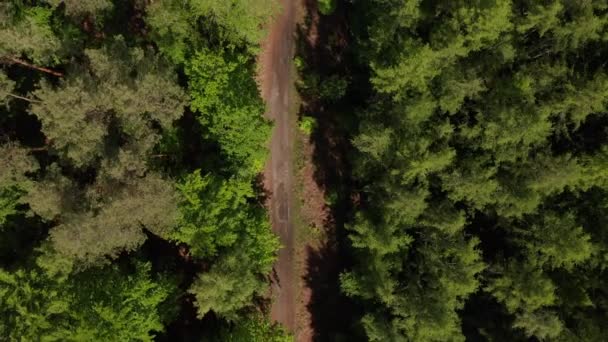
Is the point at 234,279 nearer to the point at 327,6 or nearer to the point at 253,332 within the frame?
the point at 253,332

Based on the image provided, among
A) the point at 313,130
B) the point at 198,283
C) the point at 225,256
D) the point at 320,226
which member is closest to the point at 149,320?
the point at 198,283

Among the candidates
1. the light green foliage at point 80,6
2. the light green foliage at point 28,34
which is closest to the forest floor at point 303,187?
the light green foliage at point 80,6

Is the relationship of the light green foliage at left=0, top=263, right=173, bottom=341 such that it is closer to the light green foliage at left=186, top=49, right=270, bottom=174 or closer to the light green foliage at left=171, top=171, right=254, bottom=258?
the light green foliage at left=171, top=171, right=254, bottom=258

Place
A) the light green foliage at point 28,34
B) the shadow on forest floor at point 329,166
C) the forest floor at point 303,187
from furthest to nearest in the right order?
1. the shadow on forest floor at point 329,166
2. the forest floor at point 303,187
3. the light green foliage at point 28,34

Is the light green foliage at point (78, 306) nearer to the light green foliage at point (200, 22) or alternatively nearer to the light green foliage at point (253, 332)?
the light green foliage at point (253, 332)

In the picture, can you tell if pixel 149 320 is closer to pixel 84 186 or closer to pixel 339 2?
pixel 84 186

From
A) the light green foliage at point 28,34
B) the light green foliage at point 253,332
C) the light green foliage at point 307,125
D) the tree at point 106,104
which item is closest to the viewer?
the tree at point 106,104
